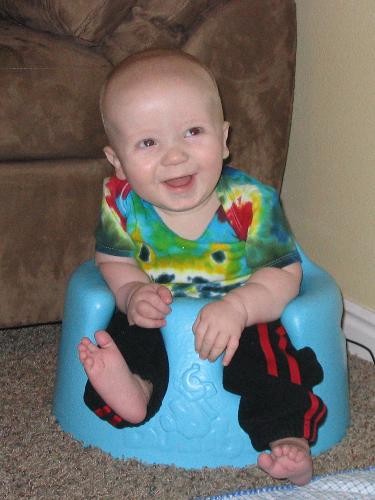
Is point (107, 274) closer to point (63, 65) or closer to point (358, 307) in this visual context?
point (63, 65)

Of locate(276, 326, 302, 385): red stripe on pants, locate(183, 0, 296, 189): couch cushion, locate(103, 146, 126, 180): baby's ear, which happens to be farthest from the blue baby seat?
locate(183, 0, 296, 189): couch cushion

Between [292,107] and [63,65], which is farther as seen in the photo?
[292,107]

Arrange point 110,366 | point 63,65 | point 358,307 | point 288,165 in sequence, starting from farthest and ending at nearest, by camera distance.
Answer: point 288,165
point 358,307
point 63,65
point 110,366

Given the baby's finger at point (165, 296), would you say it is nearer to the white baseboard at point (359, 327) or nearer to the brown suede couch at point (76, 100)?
the brown suede couch at point (76, 100)

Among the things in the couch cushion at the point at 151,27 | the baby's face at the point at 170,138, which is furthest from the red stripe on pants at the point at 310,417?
the couch cushion at the point at 151,27

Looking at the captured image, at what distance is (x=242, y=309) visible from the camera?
109 cm

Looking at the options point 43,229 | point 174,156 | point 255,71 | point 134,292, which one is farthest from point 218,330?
point 255,71

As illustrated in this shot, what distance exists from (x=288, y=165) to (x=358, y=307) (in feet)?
1.09

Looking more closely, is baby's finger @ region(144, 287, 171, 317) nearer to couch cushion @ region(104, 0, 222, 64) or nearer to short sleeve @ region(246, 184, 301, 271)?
short sleeve @ region(246, 184, 301, 271)

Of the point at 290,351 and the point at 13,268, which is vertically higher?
the point at 290,351

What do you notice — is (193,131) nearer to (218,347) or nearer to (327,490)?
(218,347)

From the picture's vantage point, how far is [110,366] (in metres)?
1.07

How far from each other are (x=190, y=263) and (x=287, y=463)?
328mm

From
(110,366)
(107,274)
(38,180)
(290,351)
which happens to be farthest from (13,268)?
(290,351)
